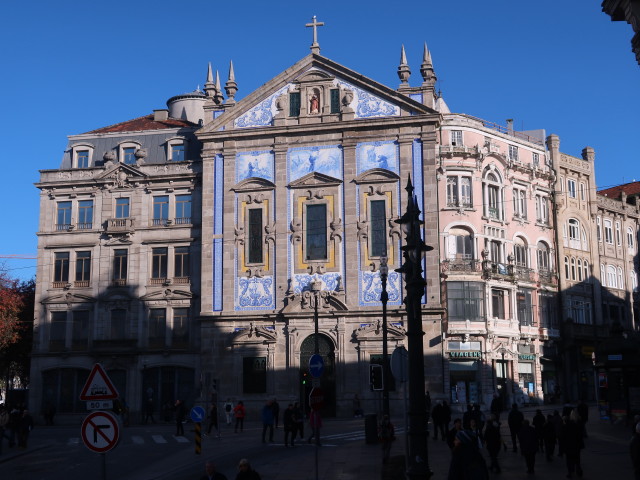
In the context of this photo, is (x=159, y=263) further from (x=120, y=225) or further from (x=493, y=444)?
(x=493, y=444)

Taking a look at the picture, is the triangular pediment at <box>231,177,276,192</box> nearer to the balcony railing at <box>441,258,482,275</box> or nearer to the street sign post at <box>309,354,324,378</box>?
the balcony railing at <box>441,258,482,275</box>

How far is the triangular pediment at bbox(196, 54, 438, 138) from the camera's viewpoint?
50156 mm

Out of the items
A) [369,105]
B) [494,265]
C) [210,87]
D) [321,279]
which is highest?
[210,87]

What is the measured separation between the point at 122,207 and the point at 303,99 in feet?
44.8

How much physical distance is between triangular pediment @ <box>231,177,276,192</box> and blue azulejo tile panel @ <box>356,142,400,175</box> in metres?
5.57

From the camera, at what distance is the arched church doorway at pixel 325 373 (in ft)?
156

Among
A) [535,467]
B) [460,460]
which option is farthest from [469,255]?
[460,460]

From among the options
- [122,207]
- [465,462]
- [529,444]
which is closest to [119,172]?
[122,207]

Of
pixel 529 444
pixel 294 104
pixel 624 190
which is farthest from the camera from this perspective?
pixel 624 190

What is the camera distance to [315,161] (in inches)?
1992

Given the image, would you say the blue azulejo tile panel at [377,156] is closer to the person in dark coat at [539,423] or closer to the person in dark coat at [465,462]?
the person in dark coat at [539,423]

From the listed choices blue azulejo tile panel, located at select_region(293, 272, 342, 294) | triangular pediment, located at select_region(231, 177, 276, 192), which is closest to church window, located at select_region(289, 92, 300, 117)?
triangular pediment, located at select_region(231, 177, 276, 192)

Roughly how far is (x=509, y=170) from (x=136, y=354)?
86.7 feet

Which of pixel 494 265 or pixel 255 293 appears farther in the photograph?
pixel 494 265
